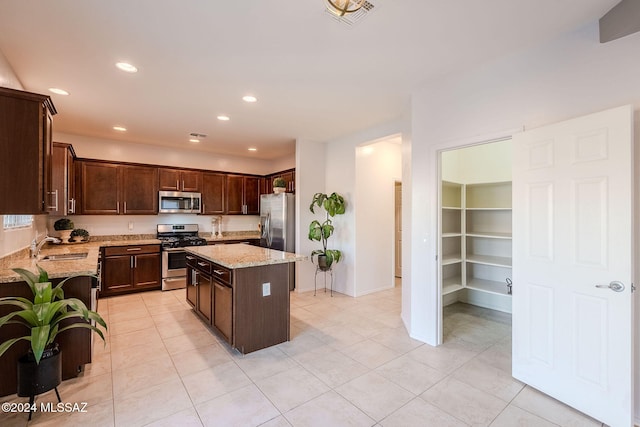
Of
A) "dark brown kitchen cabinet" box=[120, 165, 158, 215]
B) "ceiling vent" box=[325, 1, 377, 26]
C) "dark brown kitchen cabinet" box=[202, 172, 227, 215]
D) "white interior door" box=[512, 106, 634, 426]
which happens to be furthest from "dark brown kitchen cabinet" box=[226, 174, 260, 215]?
"white interior door" box=[512, 106, 634, 426]

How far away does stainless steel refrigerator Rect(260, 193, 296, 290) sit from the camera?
17.4 feet

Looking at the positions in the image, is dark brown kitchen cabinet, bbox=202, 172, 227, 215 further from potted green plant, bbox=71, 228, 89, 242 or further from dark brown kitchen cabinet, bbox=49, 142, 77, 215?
dark brown kitchen cabinet, bbox=49, 142, 77, 215

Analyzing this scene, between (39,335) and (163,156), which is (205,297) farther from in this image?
(163,156)

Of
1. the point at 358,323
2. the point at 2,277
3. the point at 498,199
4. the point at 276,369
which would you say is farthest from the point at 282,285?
the point at 498,199

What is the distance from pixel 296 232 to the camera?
529 centimetres

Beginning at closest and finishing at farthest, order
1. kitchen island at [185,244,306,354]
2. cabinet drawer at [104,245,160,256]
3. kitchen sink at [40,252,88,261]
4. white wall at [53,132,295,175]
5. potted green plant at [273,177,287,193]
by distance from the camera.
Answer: kitchen island at [185,244,306,354] → kitchen sink at [40,252,88,261] → cabinet drawer at [104,245,160,256] → white wall at [53,132,295,175] → potted green plant at [273,177,287,193]

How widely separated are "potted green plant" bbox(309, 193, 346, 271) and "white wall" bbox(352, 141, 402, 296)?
0.30 m

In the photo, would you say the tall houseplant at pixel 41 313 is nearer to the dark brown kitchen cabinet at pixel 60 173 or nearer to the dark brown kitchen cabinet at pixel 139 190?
the dark brown kitchen cabinet at pixel 60 173

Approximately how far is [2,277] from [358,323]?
337 centimetres

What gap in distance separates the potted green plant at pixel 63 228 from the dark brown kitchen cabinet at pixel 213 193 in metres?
2.12

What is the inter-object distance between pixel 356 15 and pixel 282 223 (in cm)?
380

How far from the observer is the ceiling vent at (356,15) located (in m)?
1.92

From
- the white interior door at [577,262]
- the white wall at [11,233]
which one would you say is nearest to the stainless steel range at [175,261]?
the white wall at [11,233]

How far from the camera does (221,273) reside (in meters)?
3.04
